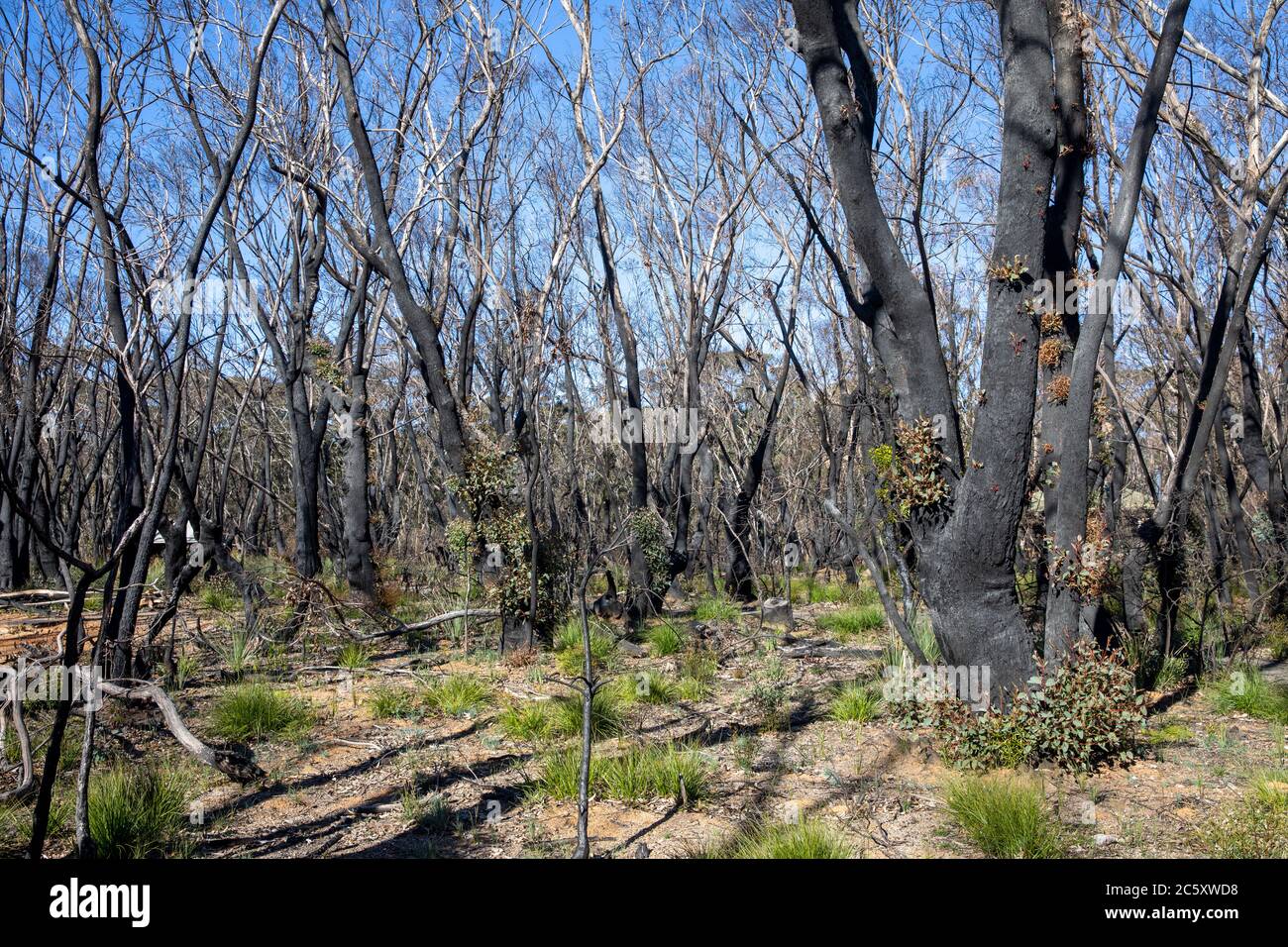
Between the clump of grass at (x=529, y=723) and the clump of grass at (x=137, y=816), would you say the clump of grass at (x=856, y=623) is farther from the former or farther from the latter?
the clump of grass at (x=137, y=816)

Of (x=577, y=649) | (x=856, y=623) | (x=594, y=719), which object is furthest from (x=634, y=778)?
(x=856, y=623)

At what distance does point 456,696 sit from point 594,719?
1.46m

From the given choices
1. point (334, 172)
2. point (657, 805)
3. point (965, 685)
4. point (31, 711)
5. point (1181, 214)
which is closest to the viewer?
point (657, 805)

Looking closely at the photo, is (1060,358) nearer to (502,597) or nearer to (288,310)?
(502,597)

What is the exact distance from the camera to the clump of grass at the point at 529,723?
5883 mm

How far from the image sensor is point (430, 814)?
184 inches

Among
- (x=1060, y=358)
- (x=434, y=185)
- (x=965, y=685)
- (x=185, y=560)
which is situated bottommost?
(x=965, y=685)

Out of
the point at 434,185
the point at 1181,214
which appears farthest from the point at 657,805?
the point at 434,185

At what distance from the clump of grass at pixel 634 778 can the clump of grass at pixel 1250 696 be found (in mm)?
3820

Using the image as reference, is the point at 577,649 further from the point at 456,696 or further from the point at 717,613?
the point at 717,613

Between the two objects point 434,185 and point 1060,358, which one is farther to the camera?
point 434,185
